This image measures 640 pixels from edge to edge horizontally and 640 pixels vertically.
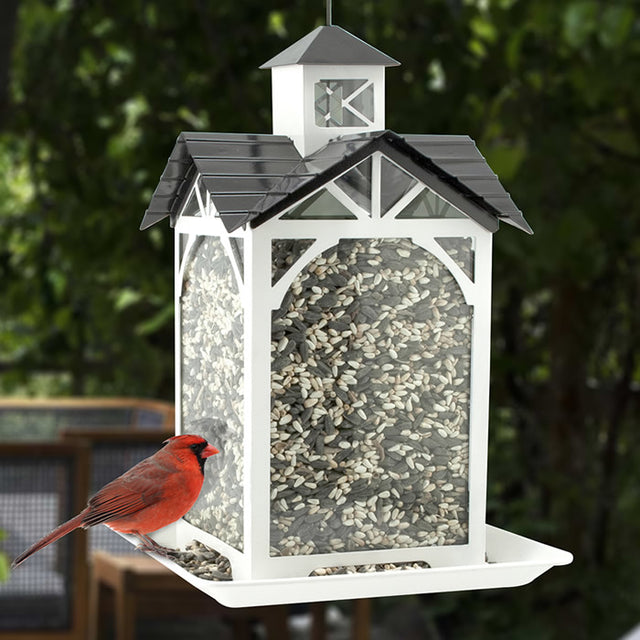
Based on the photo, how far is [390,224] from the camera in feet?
4.23

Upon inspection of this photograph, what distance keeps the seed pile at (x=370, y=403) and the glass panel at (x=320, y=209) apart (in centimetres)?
4

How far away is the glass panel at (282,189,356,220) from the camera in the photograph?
1.25 m

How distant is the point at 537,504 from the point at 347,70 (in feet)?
9.80

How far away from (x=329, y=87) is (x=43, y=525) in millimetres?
2785

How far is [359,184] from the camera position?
1.27 metres

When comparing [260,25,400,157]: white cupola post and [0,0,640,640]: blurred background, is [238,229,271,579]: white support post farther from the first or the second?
[0,0,640,640]: blurred background

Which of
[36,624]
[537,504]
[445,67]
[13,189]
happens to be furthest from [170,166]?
[13,189]

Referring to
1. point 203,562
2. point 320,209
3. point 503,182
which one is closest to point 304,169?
point 320,209

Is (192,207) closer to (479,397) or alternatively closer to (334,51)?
(334,51)

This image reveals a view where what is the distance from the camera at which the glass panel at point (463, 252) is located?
4.44 feet

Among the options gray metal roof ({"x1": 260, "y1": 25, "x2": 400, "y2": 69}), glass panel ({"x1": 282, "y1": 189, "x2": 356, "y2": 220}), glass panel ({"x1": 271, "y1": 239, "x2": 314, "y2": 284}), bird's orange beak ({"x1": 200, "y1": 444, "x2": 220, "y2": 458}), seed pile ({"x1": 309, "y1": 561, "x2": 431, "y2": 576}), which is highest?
gray metal roof ({"x1": 260, "y1": 25, "x2": 400, "y2": 69})

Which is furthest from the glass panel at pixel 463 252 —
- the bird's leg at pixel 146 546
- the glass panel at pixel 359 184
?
the bird's leg at pixel 146 546

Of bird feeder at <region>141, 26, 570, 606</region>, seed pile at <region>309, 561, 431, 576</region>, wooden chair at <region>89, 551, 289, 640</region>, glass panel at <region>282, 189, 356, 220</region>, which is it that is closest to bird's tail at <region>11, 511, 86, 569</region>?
bird feeder at <region>141, 26, 570, 606</region>

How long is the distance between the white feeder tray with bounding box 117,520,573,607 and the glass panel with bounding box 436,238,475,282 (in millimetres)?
330
